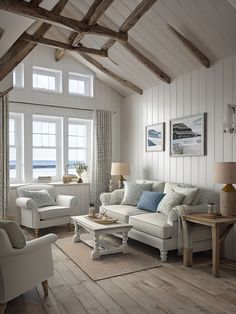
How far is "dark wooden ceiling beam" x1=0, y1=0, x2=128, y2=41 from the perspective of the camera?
9.86 feet

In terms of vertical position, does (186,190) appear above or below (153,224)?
above

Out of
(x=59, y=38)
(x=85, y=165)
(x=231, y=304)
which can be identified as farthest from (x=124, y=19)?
(x=231, y=304)

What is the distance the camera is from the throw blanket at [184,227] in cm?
371

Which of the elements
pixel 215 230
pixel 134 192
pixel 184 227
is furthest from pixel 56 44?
pixel 215 230

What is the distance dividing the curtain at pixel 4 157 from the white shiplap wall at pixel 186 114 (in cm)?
261

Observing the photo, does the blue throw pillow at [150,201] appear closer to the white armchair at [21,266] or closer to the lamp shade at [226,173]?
the lamp shade at [226,173]

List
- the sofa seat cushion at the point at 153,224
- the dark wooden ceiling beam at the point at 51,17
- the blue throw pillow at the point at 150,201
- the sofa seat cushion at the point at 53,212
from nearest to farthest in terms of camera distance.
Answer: the dark wooden ceiling beam at the point at 51,17, the sofa seat cushion at the point at 153,224, the blue throw pillow at the point at 150,201, the sofa seat cushion at the point at 53,212

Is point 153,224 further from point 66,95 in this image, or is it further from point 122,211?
point 66,95

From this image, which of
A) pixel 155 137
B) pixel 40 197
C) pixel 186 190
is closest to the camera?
pixel 186 190

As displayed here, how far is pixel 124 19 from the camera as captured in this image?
171 inches

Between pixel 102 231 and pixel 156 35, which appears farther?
pixel 156 35

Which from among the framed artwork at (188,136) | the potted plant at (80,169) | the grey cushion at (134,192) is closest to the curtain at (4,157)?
the potted plant at (80,169)

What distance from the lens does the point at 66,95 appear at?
624cm

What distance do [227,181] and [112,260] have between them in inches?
71.2
